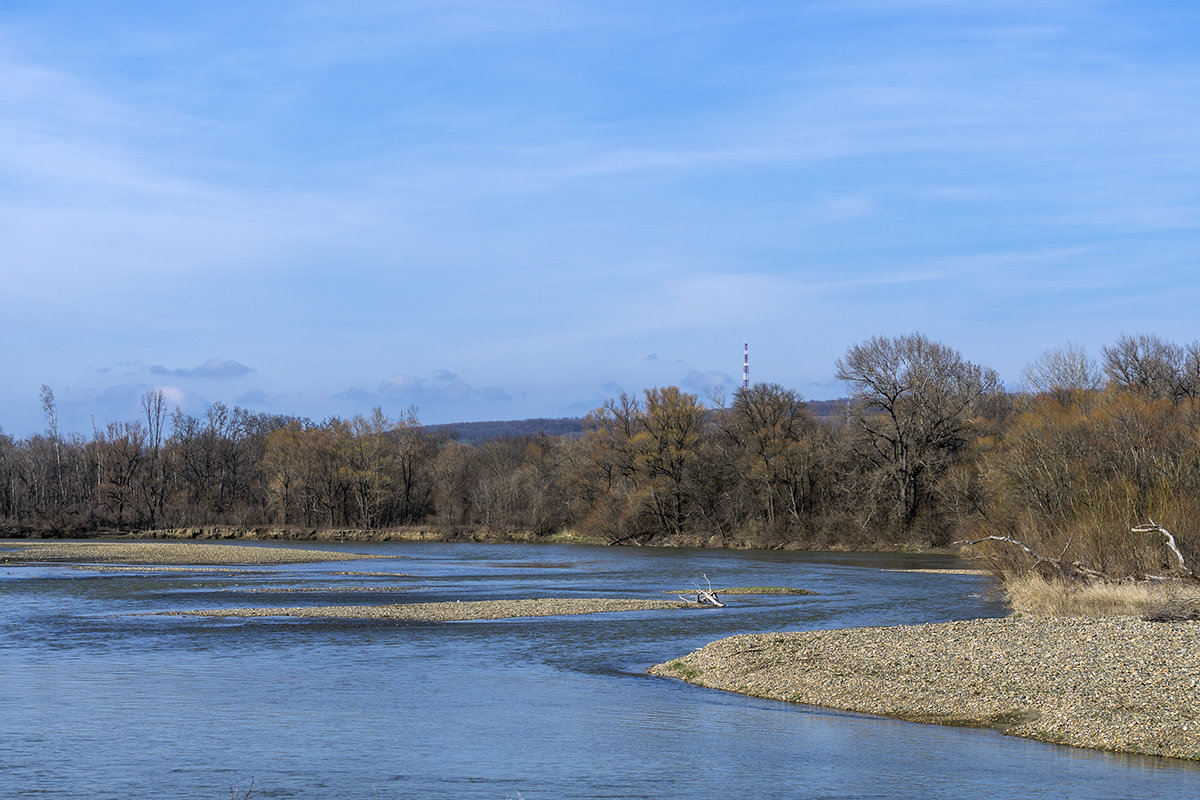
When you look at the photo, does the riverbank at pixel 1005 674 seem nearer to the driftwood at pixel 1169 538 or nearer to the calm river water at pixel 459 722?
the calm river water at pixel 459 722

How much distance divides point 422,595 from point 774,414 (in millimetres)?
51280

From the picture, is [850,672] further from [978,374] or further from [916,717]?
[978,374]

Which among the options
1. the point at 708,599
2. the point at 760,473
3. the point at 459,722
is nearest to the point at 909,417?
the point at 760,473

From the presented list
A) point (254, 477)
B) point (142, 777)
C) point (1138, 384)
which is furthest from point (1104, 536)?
point (254, 477)

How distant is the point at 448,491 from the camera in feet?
387

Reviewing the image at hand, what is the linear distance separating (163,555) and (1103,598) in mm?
61530

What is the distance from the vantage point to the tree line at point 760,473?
47028mm

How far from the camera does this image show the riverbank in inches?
713

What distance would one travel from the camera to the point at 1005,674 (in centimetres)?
2175

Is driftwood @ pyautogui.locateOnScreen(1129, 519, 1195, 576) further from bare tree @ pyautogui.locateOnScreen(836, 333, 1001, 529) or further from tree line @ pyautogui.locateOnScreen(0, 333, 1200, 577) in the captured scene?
bare tree @ pyautogui.locateOnScreen(836, 333, 1001, 529)

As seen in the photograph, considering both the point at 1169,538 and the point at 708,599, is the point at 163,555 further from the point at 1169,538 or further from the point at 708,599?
the point at 1169,538

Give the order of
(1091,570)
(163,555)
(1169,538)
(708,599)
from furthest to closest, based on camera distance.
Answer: (163,555) < (708,599) < (1091,570) < (1169,538)

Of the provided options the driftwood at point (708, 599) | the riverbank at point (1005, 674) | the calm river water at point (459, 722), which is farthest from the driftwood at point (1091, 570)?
the driftwood at point (708, 599)

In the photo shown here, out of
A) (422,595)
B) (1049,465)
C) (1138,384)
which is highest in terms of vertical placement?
(1138,384)
